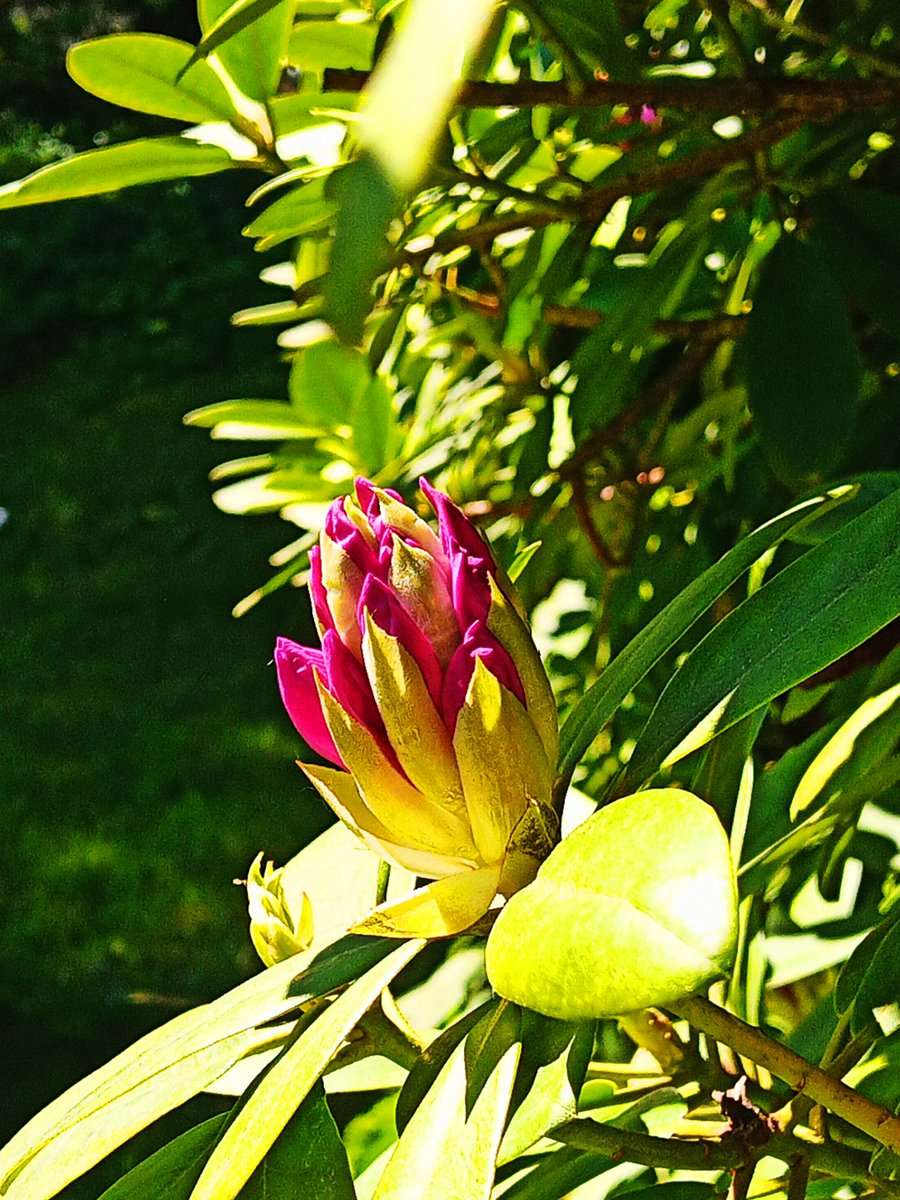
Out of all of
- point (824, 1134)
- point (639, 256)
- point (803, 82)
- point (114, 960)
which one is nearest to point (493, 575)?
point (824, 1134)

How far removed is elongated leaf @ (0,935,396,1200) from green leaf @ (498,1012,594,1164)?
0.24 feet

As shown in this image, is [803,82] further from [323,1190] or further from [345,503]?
[323,1190]

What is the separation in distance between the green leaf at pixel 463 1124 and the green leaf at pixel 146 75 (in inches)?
17.9

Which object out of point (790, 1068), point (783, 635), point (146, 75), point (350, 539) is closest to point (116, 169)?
point (146, 75)

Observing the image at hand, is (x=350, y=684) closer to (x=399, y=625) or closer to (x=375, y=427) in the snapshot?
(x=399, y=625)

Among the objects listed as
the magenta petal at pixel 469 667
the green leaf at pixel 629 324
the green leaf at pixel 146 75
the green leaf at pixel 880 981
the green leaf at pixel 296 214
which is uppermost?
the green leaf at pixel 146 75

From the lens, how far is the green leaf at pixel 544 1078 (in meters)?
0.48

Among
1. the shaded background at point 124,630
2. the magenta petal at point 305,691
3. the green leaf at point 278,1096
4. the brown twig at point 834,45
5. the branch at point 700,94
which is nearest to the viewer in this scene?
the green leaf at point 278,1096

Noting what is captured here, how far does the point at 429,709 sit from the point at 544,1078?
0.16m

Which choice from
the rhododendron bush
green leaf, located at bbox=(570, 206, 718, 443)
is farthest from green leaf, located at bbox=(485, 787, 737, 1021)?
green leaf, located at bbox=(570, 206, 718, 443)

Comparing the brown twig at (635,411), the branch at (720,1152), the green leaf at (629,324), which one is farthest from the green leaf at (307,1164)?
the brown twig at (635,411)

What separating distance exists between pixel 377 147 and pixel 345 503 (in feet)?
0.79

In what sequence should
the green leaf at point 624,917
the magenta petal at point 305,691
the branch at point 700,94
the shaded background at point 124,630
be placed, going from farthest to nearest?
the shaded background at point 124,630
the branch at point 700,94
the magenta petal at point 305,691
the green leaf at point 624,917

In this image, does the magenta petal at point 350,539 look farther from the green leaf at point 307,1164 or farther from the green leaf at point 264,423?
the green leaf at point 264,423
